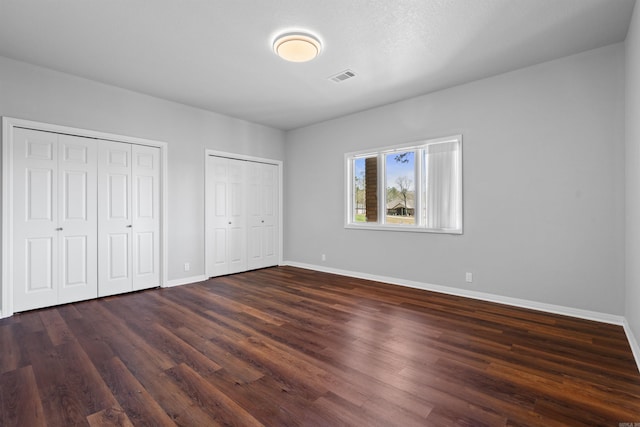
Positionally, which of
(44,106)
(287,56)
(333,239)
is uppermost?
(287,56)

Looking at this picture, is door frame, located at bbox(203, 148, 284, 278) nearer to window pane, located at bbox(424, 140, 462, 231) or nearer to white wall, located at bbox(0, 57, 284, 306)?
white wall, located at bbox(0, 57, 284, 306)

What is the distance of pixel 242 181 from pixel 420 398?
4837 millimetres

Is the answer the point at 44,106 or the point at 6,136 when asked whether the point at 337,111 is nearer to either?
the point at 44,106

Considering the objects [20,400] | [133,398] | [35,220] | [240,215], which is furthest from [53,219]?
[133,398]

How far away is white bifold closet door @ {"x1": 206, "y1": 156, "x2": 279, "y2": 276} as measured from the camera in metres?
5.39

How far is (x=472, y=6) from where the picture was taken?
2.53 m

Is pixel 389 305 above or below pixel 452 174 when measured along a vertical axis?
below

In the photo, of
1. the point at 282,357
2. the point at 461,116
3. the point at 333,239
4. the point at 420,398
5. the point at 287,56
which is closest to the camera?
the point at 420,398

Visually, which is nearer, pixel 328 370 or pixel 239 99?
pixel 328 370

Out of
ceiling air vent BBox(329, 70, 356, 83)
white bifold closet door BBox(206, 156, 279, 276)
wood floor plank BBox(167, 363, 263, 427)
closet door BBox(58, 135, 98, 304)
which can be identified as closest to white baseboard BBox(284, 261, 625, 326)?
white bifold closet door BBox(206, 156, 279, 276)

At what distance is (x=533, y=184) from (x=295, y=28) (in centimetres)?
321

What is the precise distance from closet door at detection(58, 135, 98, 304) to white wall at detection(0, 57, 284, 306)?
0.35 metres

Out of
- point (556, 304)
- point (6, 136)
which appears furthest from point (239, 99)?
point (556, 304)

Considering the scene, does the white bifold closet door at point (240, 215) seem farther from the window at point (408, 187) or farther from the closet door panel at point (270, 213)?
the window at point (408, 187)
